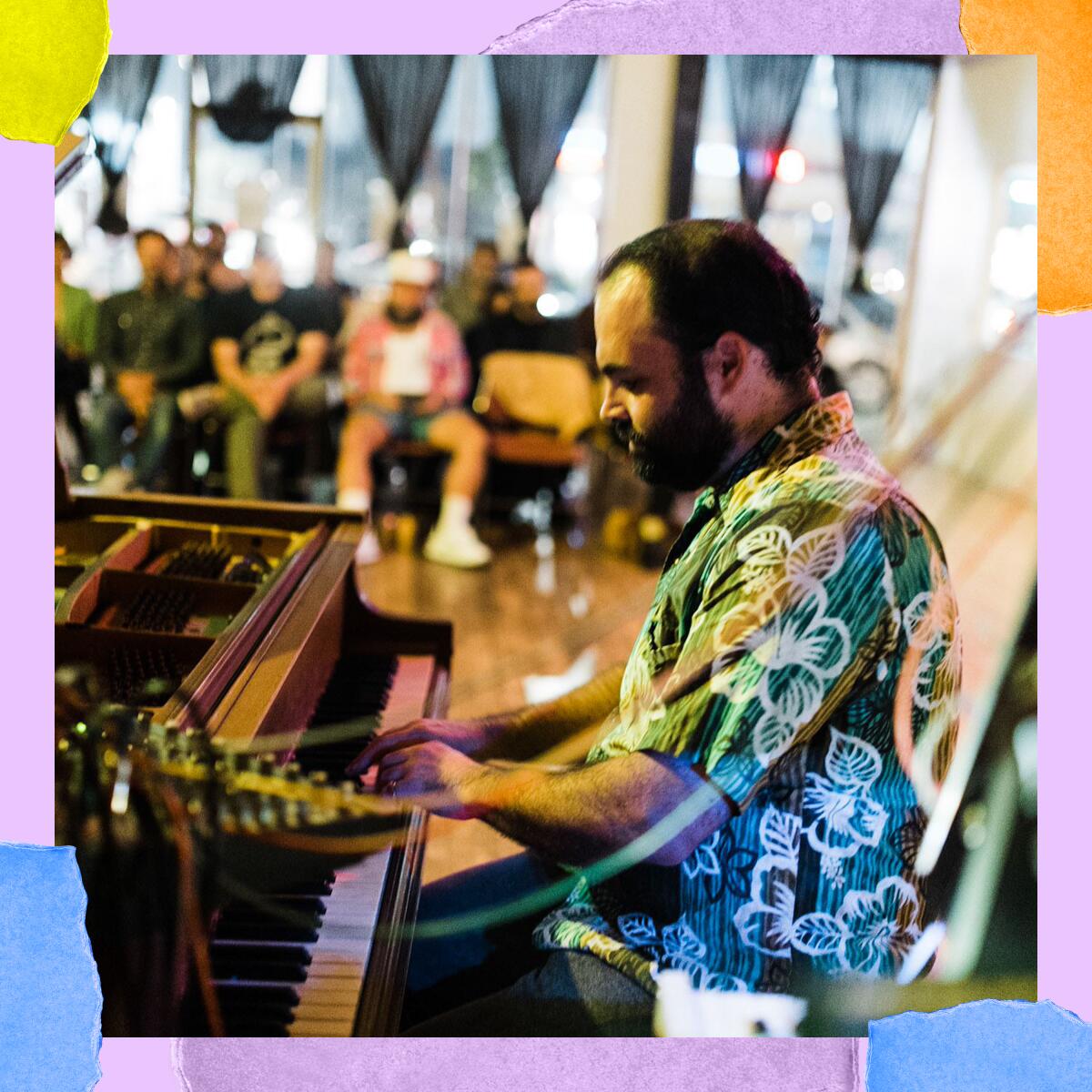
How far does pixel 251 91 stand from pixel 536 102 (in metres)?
0.52

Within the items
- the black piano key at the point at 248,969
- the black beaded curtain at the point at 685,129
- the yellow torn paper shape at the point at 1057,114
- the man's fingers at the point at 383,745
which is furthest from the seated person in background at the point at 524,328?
the black piano key at the point at 248,969

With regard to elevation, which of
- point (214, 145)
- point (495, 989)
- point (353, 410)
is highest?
point (214, 145)

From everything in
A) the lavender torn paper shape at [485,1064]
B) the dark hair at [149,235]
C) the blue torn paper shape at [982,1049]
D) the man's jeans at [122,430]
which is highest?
the dark hair at [149,235]

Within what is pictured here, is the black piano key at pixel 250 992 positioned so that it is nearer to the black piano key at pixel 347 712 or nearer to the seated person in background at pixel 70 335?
the black piano key at pixel 347 712

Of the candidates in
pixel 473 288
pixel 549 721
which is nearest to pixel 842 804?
pixel 549 721

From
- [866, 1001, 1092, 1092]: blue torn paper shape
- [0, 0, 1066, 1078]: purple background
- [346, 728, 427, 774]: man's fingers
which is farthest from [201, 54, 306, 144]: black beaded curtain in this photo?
[866, 1001, 1092, 1092]: blue torn paper shape

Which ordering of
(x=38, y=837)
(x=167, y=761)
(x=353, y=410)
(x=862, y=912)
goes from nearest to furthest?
(x=167, y=761) < (x=862, y=912) < (x=38, y=837) < (x=353, y=410)

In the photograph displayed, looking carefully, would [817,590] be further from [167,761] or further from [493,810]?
[167,761]

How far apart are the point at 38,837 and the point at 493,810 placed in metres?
0.86

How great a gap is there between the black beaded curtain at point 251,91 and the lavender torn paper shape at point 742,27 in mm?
382

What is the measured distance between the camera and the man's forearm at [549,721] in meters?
2.19

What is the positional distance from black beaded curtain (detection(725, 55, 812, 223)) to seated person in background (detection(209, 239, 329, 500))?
2.76 ft

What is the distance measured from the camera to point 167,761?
1.90 meters

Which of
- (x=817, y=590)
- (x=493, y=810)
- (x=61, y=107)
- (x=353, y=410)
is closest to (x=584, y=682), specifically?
(x=493, y=810)
